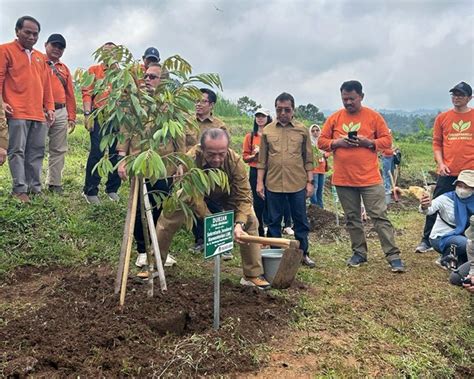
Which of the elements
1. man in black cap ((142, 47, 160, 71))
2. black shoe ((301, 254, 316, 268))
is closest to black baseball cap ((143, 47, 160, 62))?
man in black cap ((142, 47, 160, 71))

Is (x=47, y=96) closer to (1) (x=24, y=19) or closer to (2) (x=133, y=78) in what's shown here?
(1) (x=24, y=19)

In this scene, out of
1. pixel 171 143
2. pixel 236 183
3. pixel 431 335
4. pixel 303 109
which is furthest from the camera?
pixel 303 109

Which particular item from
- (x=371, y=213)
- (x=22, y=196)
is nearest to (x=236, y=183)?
(x=371, y=213)

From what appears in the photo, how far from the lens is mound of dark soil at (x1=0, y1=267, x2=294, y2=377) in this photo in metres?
2.66

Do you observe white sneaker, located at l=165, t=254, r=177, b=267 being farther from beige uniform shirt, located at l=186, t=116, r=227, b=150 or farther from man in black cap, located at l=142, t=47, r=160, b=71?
man in black cap, located at l=142, t=47, r=160, b=71

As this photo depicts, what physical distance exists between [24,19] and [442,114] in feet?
15.7

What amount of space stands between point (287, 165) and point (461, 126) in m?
2.08

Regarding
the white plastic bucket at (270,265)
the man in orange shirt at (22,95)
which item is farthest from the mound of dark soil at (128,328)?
the man in orange shirt at (22,95)

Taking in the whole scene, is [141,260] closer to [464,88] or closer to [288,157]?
[288,157]

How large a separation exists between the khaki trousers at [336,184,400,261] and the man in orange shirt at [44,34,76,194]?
359 centimetres

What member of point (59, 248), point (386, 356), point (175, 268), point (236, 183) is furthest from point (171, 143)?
point (386, 356)

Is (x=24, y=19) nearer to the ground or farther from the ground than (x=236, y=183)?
farther from the ground

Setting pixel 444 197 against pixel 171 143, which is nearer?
pixel 171 143

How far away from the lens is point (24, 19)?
511cm
